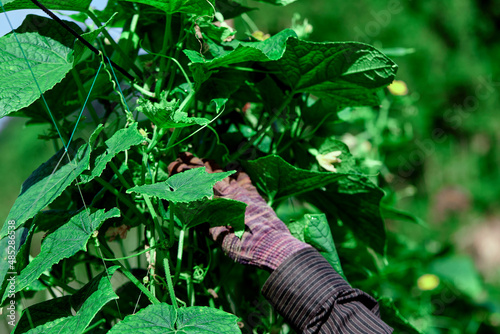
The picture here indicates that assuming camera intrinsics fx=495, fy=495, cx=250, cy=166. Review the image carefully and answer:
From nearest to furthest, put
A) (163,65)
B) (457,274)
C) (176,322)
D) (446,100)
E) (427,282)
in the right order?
(176,322)
(163,65)
(427,282)
(457,274)
(446,100)

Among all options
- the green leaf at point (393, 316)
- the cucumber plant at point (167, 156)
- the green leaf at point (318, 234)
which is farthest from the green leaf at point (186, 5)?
the green leaf at point (393, 316)

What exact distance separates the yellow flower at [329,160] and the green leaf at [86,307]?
0.26 m

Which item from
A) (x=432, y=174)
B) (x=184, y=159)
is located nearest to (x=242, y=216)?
(x=184, y=159)

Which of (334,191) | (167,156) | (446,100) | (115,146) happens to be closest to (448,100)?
(446,100)

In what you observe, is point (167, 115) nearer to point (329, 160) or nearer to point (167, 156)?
point (167, 156)

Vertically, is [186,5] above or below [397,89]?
above

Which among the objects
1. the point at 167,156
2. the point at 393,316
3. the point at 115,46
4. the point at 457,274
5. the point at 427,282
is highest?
the point at 115,46

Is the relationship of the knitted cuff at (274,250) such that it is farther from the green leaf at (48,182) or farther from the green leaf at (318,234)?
the green leaf at (48,182)

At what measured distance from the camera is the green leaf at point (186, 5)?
16.6 inches

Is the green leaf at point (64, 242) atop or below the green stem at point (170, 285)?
atop

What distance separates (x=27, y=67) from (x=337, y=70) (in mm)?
277

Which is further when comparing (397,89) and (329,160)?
(397,89)

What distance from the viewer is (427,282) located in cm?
116

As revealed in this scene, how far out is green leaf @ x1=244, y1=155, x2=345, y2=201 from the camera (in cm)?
47
